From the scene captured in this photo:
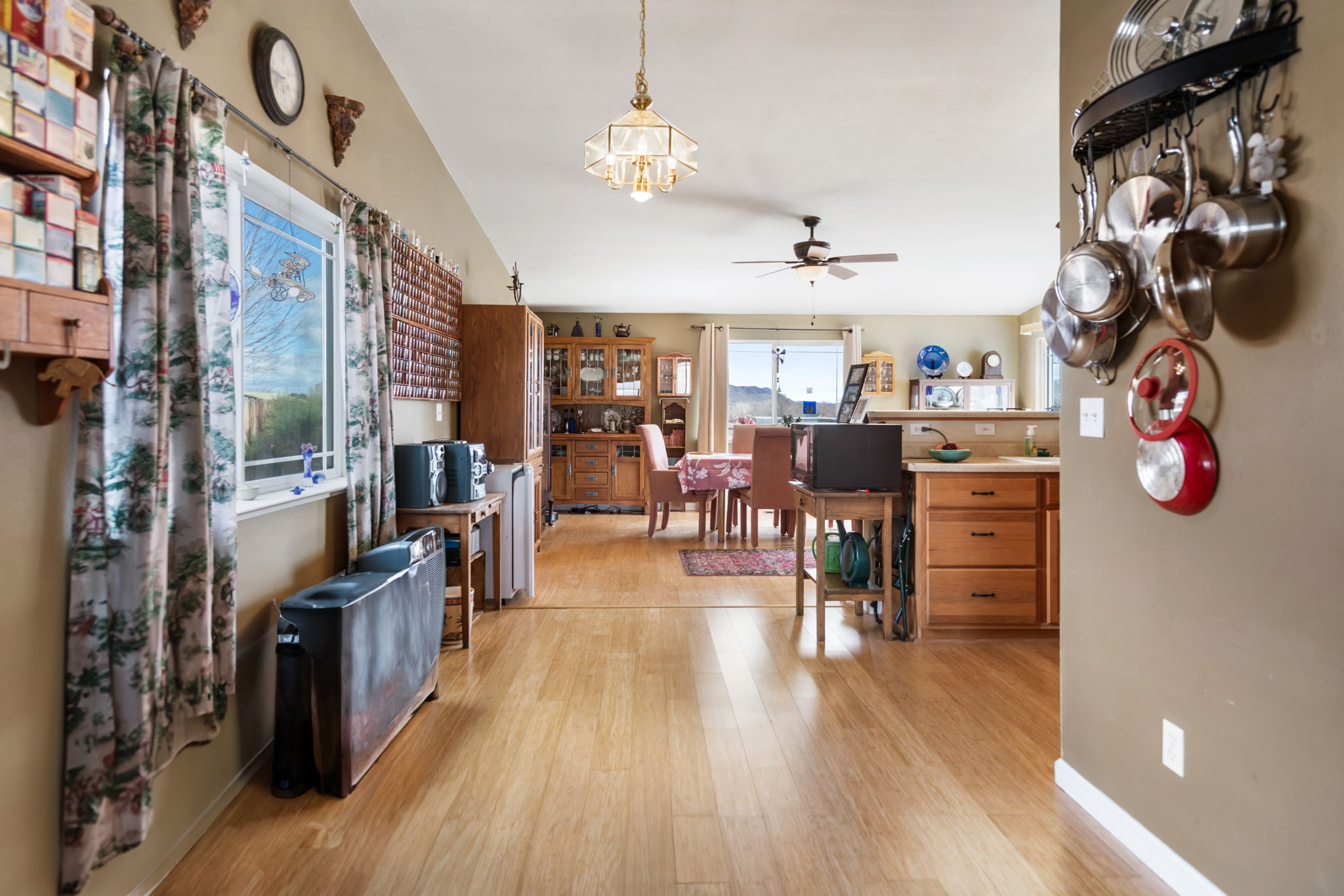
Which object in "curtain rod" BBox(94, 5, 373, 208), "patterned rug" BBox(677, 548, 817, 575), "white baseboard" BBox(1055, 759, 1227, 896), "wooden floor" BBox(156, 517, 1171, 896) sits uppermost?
"curtain rod" BBox(94, 5, 373, 208)

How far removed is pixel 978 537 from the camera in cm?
331

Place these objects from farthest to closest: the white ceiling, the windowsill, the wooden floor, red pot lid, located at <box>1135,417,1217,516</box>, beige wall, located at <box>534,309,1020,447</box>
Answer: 1. beige wall, located at <box>534,309,1020,447</box>
2. the white ceiling
3. the windowsill
4. the wooden floor
5. red pot lid, located at <box>1135,417,1217,516</box>

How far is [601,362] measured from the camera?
8125 millimetres

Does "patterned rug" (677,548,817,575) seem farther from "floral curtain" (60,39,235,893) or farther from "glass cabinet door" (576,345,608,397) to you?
"floral curtain" (60,39,235,893)

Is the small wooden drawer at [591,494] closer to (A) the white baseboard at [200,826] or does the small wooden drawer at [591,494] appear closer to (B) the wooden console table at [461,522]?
(B) the wooden console table at [461,522]

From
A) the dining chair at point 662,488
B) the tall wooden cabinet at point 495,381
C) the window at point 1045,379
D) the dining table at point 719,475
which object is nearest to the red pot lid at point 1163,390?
the tall wooden cabinet at point 495,381

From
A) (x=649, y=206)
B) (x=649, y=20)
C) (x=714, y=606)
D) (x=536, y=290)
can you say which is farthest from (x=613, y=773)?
(x=536, y=290)

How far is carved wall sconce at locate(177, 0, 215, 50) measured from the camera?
161 cm

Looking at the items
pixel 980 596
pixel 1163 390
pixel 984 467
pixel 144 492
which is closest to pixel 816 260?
pixel 984 467

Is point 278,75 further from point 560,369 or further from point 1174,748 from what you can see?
point 560,369

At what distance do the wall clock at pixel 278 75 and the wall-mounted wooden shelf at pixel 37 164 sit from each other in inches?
35.6

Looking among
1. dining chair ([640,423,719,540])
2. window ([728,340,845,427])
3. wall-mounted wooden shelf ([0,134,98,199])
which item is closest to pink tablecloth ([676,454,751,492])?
dining chair ([640,423,719,540])

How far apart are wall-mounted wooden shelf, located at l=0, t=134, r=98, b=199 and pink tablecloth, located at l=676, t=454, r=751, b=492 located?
188 inches

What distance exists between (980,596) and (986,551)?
0.74ft
